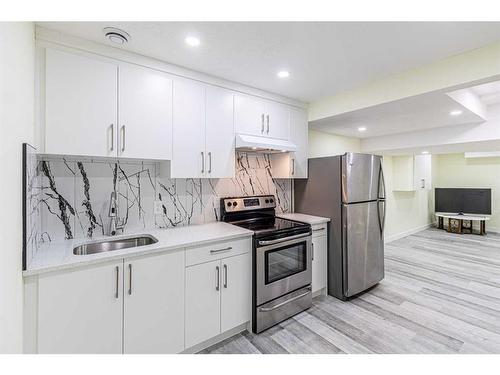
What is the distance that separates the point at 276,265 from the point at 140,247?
1261 mm

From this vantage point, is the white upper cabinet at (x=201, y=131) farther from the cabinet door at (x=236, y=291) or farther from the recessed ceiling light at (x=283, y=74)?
the cabinet door at (x=236, y=291)

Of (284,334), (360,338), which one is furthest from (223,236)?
(360,338)

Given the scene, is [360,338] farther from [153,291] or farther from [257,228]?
[153,291]

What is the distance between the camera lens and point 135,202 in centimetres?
223

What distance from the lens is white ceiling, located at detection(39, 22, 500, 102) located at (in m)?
1.58

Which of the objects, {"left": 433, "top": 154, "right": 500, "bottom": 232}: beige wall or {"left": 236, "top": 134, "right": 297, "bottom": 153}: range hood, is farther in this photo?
{"left": 433, "top": 154, "right": 500, "bottom": 232}: beige wall

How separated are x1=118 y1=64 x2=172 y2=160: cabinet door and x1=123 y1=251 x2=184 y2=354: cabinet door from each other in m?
0.86

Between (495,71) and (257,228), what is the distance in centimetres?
224

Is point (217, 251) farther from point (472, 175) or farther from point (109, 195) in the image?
point (472, 175)

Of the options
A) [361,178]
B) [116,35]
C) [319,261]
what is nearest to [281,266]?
[319,261]

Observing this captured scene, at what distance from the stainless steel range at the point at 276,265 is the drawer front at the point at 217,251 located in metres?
0.10

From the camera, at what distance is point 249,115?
260 centimetres

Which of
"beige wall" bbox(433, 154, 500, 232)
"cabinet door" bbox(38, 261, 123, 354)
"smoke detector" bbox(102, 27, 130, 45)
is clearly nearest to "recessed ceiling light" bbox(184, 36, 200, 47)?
"smoke detector" bbox(102, 27, 130, 45)

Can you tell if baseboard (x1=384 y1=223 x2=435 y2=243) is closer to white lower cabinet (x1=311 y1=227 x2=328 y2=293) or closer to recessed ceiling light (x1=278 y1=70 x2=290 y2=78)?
white lower cabinet (x1=311 y1=227 x2=328 y2=293)
